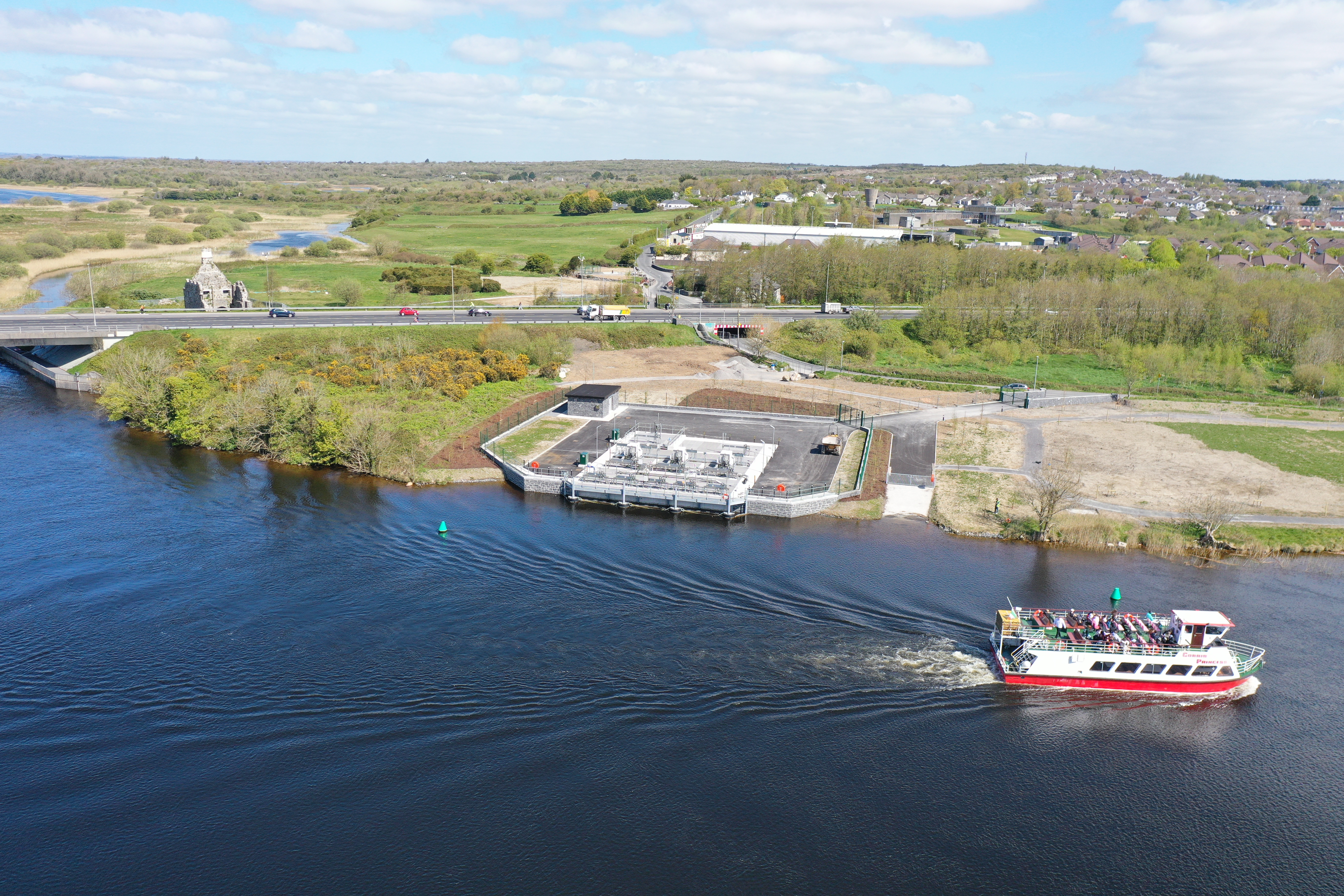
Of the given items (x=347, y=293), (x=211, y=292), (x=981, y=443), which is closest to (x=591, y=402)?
(x=981, y=443)

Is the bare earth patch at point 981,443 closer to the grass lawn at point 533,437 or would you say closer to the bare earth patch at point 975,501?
the bare earth patch at point 975,501

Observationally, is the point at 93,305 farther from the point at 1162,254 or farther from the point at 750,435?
the point at 1162,254

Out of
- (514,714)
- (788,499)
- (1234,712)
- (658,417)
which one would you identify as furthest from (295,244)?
(1234,712)

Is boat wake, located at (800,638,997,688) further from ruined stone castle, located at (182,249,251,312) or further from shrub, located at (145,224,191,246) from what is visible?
shrub, located at (145,224,191,246)

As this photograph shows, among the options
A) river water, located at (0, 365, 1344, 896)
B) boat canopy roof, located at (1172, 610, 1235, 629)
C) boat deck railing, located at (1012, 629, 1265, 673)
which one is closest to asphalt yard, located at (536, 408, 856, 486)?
river water, located at (0, 365, 1344, 896)

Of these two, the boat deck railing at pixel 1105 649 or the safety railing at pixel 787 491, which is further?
the safety railing at pixel 787 491

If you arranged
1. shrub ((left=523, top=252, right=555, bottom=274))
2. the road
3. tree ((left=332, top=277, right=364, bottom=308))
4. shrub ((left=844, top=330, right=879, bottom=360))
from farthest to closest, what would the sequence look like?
shrub ((left=523, top=252, right=555, bottom=274)) → tree ((left=332, top=277, right=364, bottom=308)) → shrub ((left=844, top=330, right=879, bottom=360)) → the road

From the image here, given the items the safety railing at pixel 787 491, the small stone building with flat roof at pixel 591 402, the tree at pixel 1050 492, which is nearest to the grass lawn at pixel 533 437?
the small stone building with flat roof at pixel 591 402
